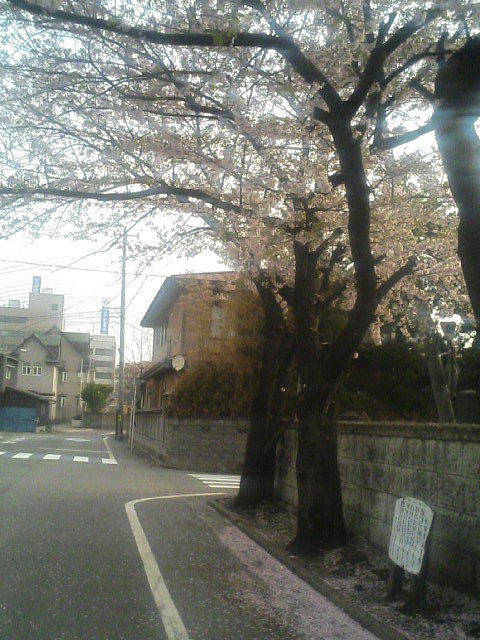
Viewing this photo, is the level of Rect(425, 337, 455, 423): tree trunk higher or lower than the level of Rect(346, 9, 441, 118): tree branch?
lower

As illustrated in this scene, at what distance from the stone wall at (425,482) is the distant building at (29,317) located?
8920 centimetres

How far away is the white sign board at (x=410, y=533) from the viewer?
660 cm

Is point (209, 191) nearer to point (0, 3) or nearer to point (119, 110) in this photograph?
point (119, 110)

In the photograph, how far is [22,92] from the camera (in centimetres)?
1099

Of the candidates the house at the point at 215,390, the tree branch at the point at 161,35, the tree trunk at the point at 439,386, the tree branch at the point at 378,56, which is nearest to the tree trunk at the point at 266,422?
the tree trunk at the point at 439,386

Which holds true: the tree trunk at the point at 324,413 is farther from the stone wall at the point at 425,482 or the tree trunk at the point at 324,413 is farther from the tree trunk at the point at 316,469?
the stone wall at the point at 425,482

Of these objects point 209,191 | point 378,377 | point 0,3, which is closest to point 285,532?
point 209,191

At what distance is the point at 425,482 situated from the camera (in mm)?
8047

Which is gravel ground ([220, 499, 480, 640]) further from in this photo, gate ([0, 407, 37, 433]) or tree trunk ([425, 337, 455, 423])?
gate ([0, 407, 37, 433])

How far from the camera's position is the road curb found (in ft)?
19.9

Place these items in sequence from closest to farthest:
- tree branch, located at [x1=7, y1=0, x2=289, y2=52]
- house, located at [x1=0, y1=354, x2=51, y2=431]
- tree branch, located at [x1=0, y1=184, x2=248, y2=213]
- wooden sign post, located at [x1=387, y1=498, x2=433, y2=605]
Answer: wooden sign post, located at [x1=387, y1=498, x2=433, y2=605]
tree branch, located at [x1=7, y1=0, x2=289, y2=52]
tree branch, located at [x1=0, y1=184, x2=248, y2=213]
house, located at [x1=0, y1=354, x2=51, y2=431]

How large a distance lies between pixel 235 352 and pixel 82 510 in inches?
552

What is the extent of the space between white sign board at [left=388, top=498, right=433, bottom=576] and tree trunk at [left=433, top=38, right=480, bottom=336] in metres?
1.80

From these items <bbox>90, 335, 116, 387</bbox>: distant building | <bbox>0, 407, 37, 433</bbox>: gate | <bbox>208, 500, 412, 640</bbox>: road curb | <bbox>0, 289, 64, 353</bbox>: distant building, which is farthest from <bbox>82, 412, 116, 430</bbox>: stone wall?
<bbox>208, 500, 412, 640</bbox>: road curb
